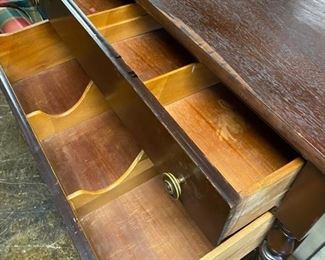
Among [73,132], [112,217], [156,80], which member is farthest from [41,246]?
[156,80]

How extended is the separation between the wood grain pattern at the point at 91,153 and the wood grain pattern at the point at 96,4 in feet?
0.74

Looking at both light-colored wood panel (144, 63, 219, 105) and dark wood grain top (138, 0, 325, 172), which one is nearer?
dark wood grain top (138, 0, 325, 172)

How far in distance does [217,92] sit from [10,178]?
0.45 metres

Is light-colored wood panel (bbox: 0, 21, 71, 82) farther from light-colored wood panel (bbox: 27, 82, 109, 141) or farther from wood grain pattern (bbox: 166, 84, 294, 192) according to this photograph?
wood grain pattern (bbox: 166, 84, 294, 192)

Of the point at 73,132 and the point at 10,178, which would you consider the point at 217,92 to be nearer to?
the point at 73,132

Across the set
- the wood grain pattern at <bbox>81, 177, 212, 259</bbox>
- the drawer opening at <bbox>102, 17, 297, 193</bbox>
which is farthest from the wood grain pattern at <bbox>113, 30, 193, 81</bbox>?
the wood grain pattern at <bbox>81, 177, 212, 259</bbox>

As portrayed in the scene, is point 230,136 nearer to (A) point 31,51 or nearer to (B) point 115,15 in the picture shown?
(B) point 115,15

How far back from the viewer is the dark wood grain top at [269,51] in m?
0.37

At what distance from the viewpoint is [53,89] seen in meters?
0.83

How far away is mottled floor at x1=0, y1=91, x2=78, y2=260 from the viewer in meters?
0.61

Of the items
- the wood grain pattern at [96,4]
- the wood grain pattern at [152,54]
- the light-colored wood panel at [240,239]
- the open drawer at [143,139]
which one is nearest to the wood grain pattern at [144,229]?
the open drawer at [143,139]

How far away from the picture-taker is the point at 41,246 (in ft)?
2.01

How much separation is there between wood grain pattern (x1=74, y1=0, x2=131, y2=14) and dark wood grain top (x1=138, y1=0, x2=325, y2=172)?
158mm

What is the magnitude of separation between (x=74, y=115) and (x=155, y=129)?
1.13 feet
